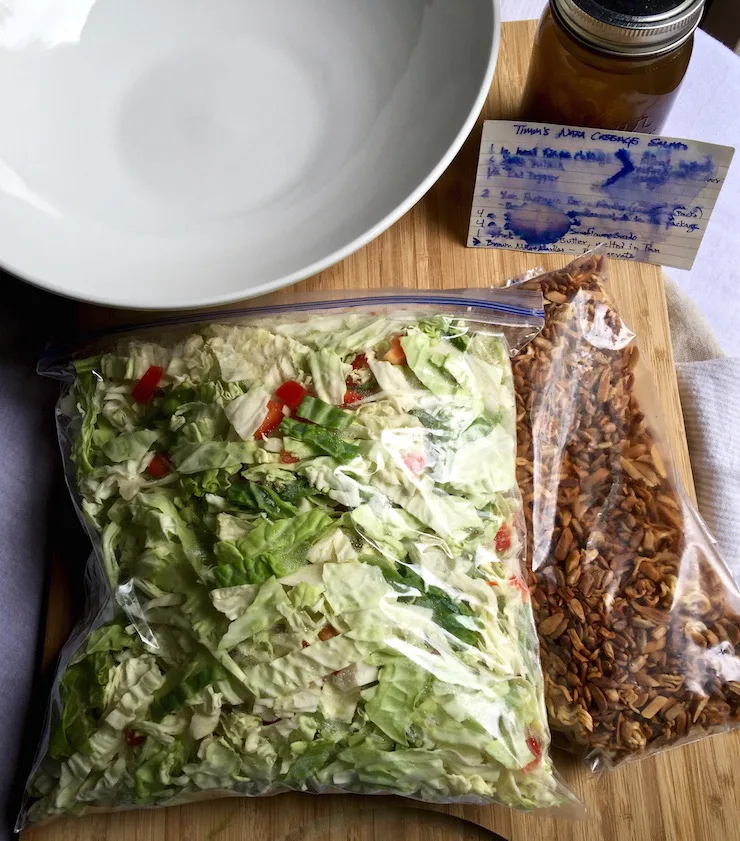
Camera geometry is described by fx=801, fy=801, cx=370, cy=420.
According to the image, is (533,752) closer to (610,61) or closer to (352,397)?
(352,397)

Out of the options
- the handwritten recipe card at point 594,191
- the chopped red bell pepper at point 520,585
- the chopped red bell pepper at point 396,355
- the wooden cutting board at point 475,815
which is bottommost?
the wooden cutting board at point 475,815

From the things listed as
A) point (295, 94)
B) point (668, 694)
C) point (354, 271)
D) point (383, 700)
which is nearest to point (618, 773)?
point (668, 694)

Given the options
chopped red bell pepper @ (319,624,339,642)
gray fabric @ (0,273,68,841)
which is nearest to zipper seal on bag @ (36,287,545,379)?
gray fabric @ (0,273,68,841)

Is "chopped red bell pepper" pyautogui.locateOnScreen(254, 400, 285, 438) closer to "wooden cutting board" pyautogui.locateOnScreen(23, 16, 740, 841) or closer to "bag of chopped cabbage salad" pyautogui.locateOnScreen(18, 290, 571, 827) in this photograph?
"bag of chopped cabbage salad" pyautogui.locateOnScreen(18, 290, 571, 827)

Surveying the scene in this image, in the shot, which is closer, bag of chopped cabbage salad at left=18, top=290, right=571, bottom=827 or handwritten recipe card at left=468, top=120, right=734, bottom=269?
A: bag of chopped cabbage salad at left=18, top=290, right=571, bottom=827

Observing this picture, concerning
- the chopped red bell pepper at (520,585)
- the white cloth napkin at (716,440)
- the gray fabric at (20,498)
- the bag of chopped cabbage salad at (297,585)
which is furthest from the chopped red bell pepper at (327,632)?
the white cloth napkin at (716,440)

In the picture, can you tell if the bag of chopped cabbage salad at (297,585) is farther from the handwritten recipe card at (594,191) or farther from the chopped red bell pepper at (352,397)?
the handwritten recipe card at (594,191)

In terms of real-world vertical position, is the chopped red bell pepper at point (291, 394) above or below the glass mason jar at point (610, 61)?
below
